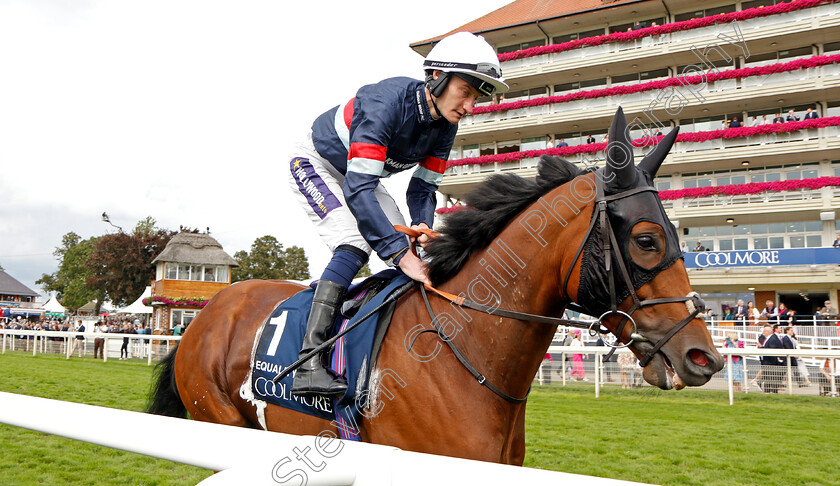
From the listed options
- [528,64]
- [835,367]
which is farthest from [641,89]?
[835,367]

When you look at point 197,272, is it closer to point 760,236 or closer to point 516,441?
point 760,236

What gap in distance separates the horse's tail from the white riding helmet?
2.42m

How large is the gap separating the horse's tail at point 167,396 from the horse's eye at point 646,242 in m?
2.90

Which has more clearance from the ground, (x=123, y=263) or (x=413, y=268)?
(x=123, y=263)

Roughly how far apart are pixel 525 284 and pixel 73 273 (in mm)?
71160

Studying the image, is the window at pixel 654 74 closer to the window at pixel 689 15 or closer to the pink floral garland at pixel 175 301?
the window at pixel 689 15

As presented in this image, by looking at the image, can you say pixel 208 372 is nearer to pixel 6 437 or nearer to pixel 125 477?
pixel 125 477

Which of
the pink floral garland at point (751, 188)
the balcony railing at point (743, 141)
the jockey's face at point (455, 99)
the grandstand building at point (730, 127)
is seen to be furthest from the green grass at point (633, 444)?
the pink floral garland at point (751, 188)

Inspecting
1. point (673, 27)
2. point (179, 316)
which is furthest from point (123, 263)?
point (673, 27)

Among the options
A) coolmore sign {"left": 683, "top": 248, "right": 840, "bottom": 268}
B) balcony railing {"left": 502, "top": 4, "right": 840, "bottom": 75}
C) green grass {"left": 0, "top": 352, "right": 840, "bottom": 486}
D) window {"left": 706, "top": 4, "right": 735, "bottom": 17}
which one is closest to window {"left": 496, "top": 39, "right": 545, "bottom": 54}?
balcony railing {"left": 502, "top": 4, "right": 840, "bottom": 75}

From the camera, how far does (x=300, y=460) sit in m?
1.06

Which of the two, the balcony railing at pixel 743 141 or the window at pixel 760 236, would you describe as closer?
the balcony railing at pixel 743 141

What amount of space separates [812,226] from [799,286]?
336cm

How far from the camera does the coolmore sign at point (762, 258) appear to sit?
23.6 metres
